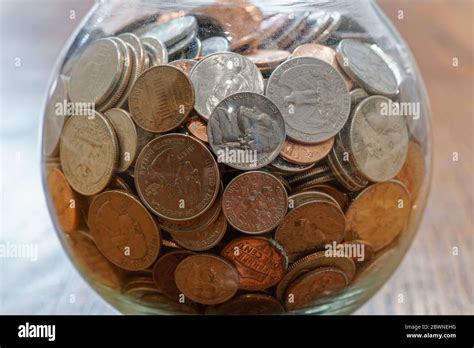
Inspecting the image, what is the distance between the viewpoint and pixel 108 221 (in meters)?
0.67

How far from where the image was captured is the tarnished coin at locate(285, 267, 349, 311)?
2.21 ft

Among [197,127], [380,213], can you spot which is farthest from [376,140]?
[197,127]

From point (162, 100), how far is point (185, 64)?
0.04 metres

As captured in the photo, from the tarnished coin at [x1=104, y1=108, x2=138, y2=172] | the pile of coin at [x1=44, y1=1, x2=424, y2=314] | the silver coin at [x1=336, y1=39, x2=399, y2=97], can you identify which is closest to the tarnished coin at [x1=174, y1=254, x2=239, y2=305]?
the pile of coin at [x1=44, y1=1, x2=424, y2=314]

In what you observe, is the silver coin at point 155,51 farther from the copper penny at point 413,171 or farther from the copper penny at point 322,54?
the copper penny at point 413,171

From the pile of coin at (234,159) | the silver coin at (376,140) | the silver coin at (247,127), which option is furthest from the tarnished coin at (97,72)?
the silver coin at (376,140)

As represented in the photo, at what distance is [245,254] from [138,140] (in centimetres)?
14

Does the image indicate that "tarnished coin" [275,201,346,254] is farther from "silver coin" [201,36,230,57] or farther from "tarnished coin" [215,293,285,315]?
"silver coin" [201,36,230,57]

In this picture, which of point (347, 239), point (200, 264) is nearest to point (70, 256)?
point (200, 264)

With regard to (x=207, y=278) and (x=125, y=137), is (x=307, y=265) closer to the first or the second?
(x=207, y=278)

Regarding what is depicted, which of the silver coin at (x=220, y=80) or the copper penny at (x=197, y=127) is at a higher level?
the silver coin at (x=220, y=80)

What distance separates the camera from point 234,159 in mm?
623

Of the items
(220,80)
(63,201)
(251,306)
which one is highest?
(220,80)

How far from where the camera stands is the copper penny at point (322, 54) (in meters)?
0.66
